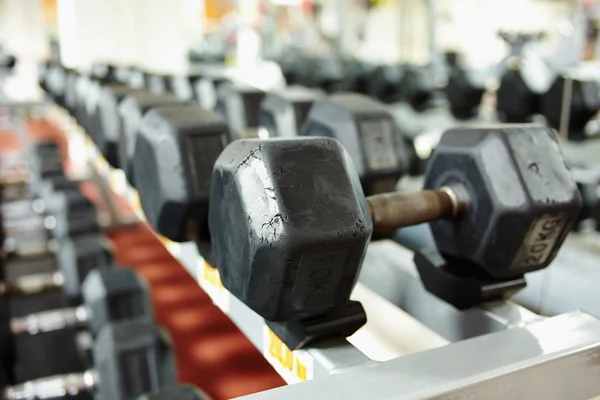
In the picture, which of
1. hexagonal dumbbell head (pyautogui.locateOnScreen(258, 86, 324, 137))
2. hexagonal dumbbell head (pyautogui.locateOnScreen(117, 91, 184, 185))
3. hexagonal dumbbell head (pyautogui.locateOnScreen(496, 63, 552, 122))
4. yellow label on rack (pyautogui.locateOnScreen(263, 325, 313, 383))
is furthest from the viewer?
hexagonal dumbbell head (pyautogui.locateOnScreen(496, 63, 552, 122))

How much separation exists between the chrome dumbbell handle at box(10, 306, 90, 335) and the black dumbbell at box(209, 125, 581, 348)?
1.14 metres

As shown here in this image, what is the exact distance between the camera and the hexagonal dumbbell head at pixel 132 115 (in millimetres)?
811

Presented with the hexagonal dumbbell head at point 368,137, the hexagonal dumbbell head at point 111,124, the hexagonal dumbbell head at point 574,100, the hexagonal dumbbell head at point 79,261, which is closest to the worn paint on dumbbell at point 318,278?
A: the hexagonal dumbbell head at point 368,137

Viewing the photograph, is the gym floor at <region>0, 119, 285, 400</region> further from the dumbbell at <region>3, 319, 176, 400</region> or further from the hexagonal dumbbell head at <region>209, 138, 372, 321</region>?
the hexagonal dumbbell head at <region>209, 138, 372, 321</region>

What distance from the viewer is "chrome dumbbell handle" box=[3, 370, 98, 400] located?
4.23 feet

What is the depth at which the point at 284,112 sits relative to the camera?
954 mm

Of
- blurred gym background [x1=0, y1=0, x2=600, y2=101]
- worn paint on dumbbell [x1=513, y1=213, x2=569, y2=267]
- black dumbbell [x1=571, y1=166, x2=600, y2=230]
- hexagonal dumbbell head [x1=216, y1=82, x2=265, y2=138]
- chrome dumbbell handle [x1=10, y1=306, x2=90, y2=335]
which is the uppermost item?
blurred gym background [x1=0, y1=0, x2=600, y2=101]

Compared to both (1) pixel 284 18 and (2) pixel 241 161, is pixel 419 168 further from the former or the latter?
(1) pixel 284 18

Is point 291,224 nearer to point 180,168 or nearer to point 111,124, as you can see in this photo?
point 180,168

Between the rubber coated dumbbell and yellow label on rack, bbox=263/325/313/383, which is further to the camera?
the rubber coated dumbbell

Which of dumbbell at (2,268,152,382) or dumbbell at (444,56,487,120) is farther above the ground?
dumbbell at (444,56,487,120)

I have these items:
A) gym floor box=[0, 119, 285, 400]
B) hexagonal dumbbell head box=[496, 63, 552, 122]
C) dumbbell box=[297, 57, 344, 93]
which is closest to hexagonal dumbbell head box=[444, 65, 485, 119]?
hexagonal dumbbell head box=[496, 63, 552, 122]

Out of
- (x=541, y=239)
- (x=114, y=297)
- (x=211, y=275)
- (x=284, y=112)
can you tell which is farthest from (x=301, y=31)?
(x=541, y=239)

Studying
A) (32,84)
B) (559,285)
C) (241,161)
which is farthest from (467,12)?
(241,161)
